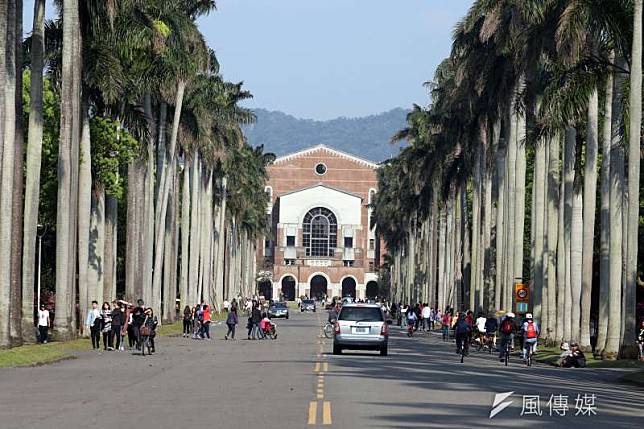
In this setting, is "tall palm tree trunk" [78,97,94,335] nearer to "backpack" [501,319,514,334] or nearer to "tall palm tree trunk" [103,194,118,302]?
"tall palm tree trunk" [103,194,118,302]

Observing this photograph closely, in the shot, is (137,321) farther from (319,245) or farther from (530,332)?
(319,245)

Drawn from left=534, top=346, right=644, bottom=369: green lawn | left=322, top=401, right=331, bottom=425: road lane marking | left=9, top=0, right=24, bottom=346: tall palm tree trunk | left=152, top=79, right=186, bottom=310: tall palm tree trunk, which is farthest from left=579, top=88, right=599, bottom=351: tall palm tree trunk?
left=322, top=401, right=331, bottom=425: road lane marking

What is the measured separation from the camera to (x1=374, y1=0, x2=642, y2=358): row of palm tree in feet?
131

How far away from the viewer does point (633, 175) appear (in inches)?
1547

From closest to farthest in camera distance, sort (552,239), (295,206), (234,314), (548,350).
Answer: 1. (548,350)
2. (552,239)
3. (234,314)
4. (295,206)

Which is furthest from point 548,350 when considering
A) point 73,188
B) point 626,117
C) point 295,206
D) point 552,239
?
point 295,206

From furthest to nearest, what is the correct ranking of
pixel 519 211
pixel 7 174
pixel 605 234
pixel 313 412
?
pixel 519 211
pixel 605 234
pixel 7 174
pixel 313 412

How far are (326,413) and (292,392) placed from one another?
4.59 meters

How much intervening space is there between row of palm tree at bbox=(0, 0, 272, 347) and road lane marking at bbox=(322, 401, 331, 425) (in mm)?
18707

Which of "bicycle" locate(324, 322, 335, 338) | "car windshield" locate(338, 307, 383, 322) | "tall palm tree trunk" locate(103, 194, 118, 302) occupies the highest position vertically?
"tall palm tree trunk" locate(103, 194, 118, 302)

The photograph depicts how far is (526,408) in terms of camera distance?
21484mm

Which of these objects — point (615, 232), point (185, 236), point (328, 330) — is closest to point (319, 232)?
point (185, 236)

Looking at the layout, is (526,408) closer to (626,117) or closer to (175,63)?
(626,117)

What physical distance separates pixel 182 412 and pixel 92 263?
121 feet
